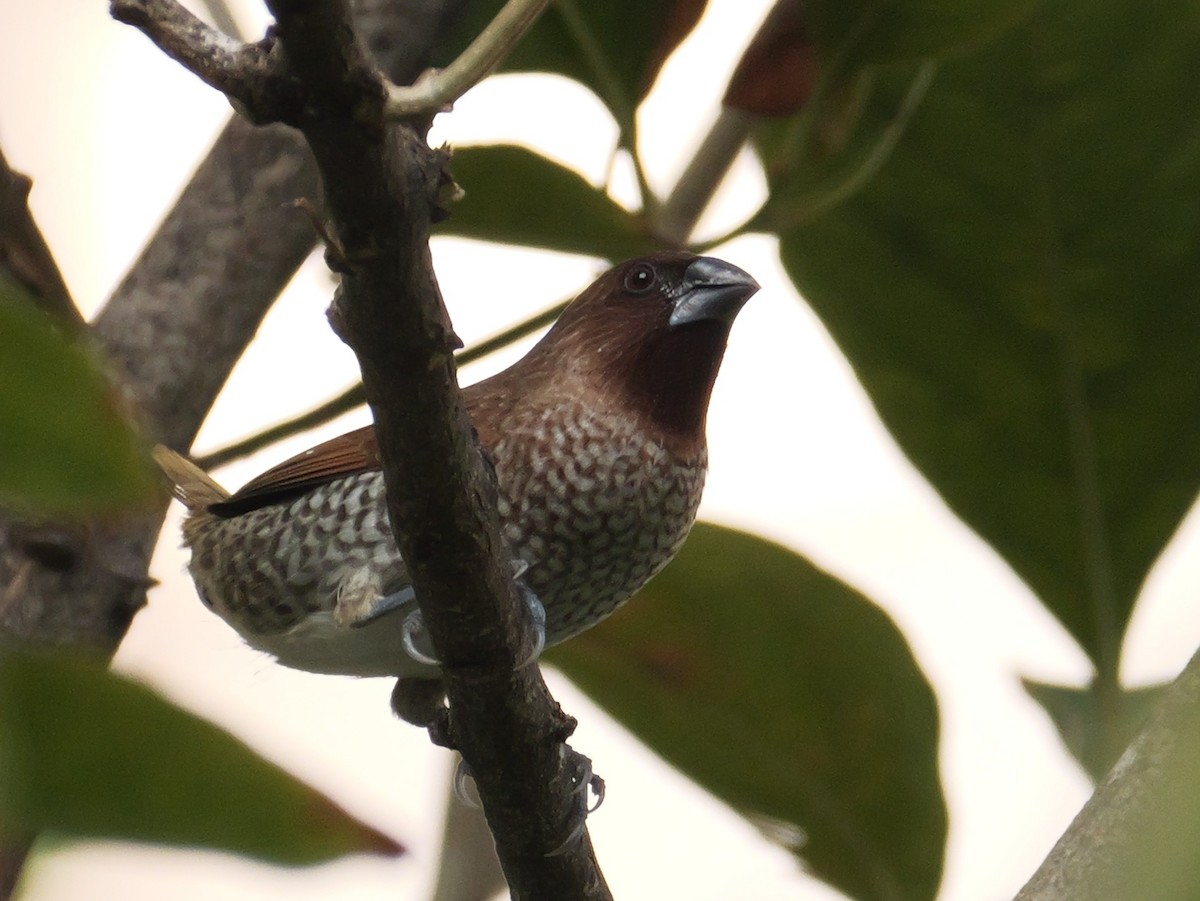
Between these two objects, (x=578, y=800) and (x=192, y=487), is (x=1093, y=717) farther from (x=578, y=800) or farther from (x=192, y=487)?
(x=192, y=487)

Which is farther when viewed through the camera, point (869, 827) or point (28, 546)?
point (869, 827)

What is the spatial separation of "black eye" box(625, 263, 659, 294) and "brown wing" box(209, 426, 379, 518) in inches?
23.0

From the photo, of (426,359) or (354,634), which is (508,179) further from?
(426,359)

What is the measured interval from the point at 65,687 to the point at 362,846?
260 mm

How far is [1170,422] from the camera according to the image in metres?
2.33

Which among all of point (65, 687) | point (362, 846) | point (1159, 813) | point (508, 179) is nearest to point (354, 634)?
point (508, 179)

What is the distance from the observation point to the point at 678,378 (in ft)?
8.71

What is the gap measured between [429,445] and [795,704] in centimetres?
124

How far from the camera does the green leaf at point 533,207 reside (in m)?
2.38

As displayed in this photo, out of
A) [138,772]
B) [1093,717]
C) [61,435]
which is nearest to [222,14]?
[1093,717]

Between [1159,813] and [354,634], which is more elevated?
[354,634]

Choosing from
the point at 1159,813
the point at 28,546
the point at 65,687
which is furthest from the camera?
the point at 28,546

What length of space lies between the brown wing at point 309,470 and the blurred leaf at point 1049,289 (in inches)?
30.8

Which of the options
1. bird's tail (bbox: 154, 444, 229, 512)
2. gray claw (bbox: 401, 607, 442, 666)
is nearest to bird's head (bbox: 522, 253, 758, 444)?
gray claw (bbox: 401, 607, 442, 666)
